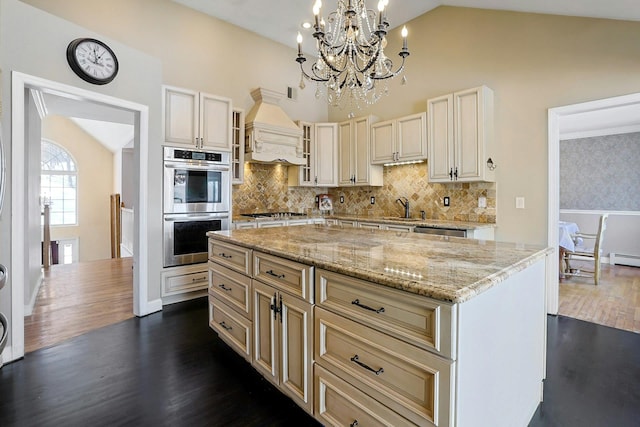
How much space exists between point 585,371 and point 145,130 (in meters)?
4.27

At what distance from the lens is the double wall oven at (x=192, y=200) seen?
3537 millimetres

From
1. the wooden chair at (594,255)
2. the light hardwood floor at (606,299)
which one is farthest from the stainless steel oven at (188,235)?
the wooden chair at (594,255)

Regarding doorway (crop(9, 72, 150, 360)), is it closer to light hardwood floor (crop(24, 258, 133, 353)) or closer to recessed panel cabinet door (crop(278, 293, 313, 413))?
light hardwood floor (crop(24, 258, 133, 353))

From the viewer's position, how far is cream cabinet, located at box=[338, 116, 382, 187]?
4844 mm

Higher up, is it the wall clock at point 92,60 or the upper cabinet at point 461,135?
the wall clock at point 92,60

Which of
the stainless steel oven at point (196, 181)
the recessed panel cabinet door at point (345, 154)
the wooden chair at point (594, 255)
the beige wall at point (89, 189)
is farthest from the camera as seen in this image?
the beige wall at point (89, 189)

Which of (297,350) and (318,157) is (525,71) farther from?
(297,350)

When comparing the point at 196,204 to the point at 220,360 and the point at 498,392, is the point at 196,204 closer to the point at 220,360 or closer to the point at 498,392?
the point at 220,360

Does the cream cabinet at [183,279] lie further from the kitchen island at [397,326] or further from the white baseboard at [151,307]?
the kitchen island at [397,326]

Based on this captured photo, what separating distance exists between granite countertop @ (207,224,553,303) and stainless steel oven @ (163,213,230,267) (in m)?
1.40

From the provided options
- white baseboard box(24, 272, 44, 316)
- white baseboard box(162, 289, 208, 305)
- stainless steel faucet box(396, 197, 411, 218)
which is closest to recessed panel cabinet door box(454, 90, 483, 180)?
stainless steel faucet box(396, 197, 411, 218)

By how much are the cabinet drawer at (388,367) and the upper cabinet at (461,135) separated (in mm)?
2958

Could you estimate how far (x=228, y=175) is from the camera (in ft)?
13.2

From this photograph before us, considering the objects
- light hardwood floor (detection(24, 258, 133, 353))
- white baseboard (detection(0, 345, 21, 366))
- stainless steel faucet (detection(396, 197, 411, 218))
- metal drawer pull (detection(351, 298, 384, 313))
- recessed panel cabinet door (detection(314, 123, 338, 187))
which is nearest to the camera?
metal drawer pull (detection(351, 298, 384, 313))
